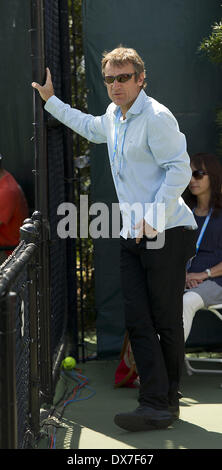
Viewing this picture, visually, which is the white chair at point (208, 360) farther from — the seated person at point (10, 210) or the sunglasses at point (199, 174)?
the seated person at point (10, 210)

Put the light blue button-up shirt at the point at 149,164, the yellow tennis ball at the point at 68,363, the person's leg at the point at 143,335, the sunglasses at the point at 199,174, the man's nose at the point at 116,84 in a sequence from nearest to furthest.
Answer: the light blue button-up shirt at the point at 149,164 < the man's nose at the point at 116,84 < the person's leg at the point at 143,335 < the sunglasses at the point at 199,174 < the yellow tennis ball at the point at 68,363

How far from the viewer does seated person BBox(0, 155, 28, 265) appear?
537 cm

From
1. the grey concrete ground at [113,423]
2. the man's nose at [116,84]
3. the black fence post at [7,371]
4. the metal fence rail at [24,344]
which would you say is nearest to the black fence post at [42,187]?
the metal fence rail at [24,344]

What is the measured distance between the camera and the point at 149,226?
3787 millimetres

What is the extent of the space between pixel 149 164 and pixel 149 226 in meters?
0.33

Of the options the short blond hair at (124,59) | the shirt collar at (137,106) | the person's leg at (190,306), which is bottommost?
the person's leg at (190,306)

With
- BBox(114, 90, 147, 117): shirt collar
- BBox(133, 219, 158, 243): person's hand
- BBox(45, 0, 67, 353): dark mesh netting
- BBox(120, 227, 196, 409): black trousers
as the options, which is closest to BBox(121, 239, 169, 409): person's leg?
BBox(120, 227, 196, 409): black trousers

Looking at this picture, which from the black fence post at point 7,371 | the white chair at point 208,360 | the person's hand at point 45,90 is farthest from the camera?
the white chair at point 208,360

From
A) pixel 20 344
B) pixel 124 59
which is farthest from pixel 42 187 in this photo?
pixel 20 344

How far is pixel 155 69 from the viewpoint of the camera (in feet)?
18.0

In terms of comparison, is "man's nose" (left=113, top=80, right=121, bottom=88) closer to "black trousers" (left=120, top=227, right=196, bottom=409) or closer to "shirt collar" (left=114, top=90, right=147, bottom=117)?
"shirt collar" (left=114, top=90, right=147, bottom=117)

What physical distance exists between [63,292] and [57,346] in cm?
47

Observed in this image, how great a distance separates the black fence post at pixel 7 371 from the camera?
239 centimetres

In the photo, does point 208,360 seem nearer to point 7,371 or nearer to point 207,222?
point 207,222
